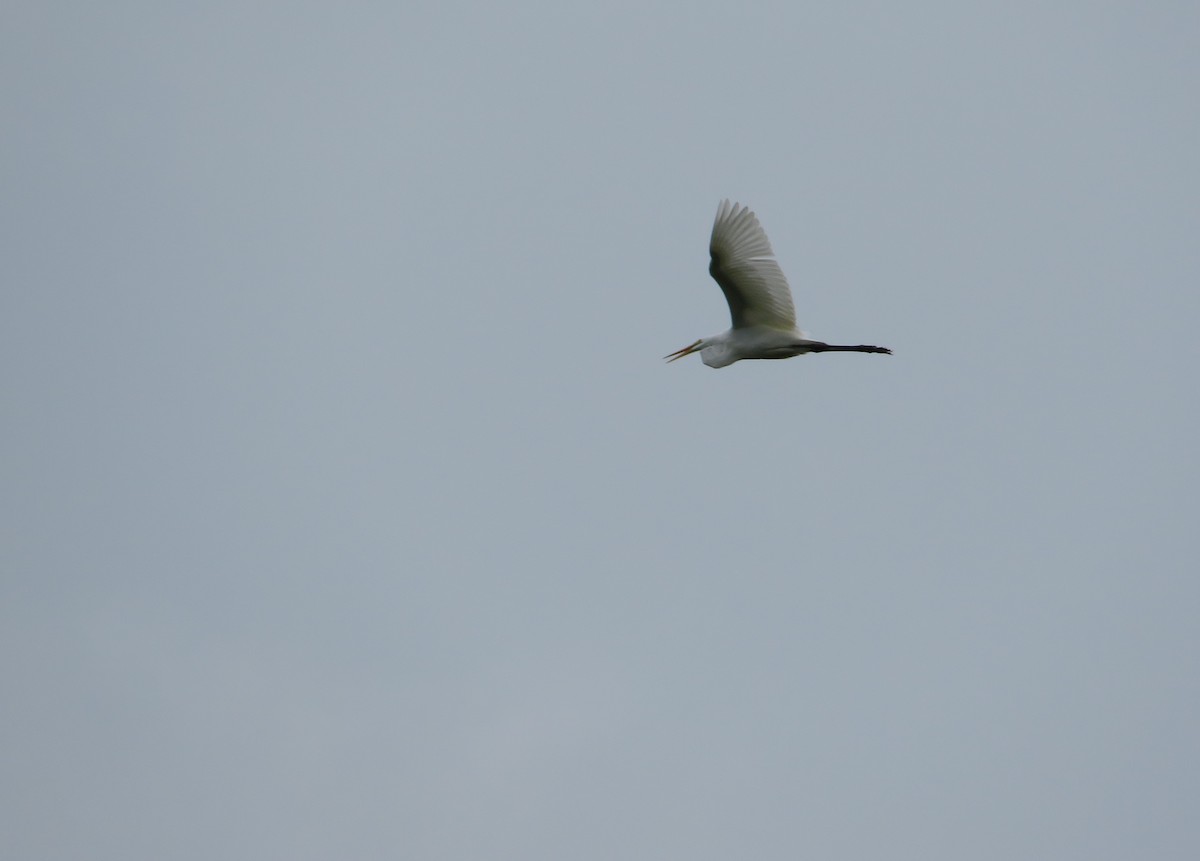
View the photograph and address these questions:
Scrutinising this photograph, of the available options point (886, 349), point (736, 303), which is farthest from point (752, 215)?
point (886, 349)

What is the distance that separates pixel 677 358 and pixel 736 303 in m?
1.90

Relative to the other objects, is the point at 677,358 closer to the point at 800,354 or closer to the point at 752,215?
the point at 800,354

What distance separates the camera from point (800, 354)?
557 inches

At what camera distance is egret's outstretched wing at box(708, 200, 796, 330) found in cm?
1281

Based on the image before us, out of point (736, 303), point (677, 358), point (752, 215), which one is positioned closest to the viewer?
point (752, 215)

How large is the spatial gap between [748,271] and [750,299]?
470mm

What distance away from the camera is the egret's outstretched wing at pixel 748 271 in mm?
12812

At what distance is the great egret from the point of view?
1287cm

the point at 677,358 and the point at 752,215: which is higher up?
the point at 752,215

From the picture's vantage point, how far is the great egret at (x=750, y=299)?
42.2 ft

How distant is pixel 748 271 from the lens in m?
13.1

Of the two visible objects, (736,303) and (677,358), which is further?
(677,358)

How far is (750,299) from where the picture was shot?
13.5 metres

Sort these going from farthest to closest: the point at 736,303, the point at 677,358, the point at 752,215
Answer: the point at 677,358 → the point at 736,303 → the point at 752,215
